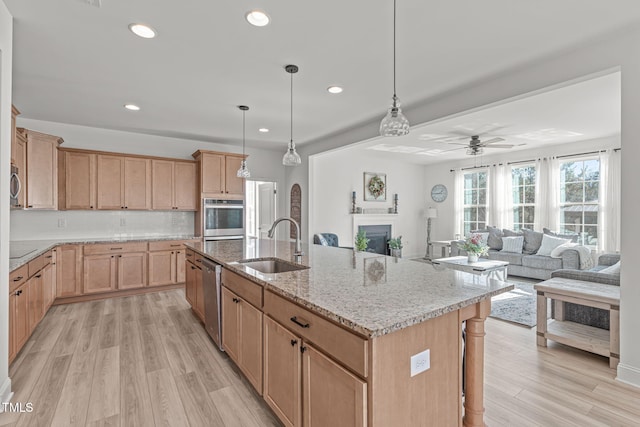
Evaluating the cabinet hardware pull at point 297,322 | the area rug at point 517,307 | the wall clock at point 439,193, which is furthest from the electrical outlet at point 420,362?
the wall clock at point 439,193

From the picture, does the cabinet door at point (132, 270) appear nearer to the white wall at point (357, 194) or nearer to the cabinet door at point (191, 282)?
the cabinet door at point (191, 282)

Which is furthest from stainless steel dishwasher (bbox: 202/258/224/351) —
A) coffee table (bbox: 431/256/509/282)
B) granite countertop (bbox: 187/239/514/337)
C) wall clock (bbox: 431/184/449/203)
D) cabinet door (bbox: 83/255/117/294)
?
wall clock (bbox: 431/184/449/203)

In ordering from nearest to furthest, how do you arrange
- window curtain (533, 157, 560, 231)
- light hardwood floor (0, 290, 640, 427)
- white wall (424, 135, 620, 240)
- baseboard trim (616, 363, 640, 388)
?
light hardwood floor (0, 290, 640, 427) < baseboard trim (616, 363, 640, 388) < white wall (424, 135, 620, 240) < window curtain (533, 157, 560, 231)

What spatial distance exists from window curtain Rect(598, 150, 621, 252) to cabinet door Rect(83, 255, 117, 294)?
8134 millimetres

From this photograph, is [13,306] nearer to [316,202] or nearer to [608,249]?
[316,202]

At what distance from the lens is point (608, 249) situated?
5.59 metres

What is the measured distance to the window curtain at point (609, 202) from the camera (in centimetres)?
550

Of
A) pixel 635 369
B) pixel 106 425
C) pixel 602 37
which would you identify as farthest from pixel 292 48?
pixel 635 369

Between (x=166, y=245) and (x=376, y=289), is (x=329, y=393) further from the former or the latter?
(x=166, y=245)

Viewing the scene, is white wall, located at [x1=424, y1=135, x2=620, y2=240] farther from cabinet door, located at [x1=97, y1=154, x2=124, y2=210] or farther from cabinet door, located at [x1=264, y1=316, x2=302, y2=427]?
cabinet door, located at [x1=97, y1=154, x2=124, y2=210]

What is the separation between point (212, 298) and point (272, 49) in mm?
2169

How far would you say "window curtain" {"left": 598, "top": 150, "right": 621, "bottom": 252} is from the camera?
5.50 meters

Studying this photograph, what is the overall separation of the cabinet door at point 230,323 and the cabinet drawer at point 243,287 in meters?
0.06

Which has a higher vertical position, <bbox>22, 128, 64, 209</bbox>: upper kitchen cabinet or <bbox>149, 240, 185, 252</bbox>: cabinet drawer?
<bbox>22, 128, 64, 209</bbox>: upper kitchen cabinet
